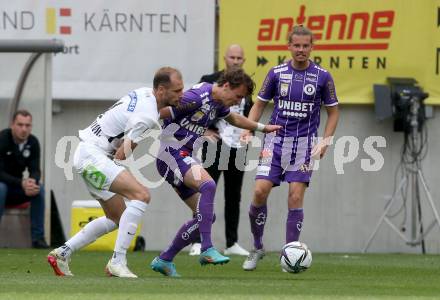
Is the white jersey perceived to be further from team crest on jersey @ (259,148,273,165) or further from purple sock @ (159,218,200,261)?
team crest on jersey @ (259,148,273,165)

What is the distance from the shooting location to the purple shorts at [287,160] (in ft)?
37.7

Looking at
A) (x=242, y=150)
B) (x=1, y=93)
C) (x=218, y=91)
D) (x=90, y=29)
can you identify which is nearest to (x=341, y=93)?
(x=242, y=150)

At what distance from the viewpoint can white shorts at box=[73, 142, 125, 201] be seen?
992 cm

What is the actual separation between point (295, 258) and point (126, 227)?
160cm

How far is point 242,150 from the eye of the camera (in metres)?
14.6

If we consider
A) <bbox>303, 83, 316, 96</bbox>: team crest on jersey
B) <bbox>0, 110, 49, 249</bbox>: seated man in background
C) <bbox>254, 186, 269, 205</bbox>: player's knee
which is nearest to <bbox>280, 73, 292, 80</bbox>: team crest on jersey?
<bbox>303, 83, 316, 96</bbox>: team crest on jersey

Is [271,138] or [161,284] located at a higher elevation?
[271,138]

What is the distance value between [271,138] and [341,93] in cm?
486

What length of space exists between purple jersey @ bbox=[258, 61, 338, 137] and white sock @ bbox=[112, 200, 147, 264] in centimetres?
215

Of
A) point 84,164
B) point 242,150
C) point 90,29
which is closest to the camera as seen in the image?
point 84,164

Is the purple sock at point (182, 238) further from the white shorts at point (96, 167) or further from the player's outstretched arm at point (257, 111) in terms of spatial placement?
the player's outstretched arm at point (257, 111)

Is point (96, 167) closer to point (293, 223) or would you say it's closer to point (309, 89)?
point (293, 223)

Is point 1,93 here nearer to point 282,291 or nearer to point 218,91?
point 218,91

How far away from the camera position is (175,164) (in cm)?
1053
